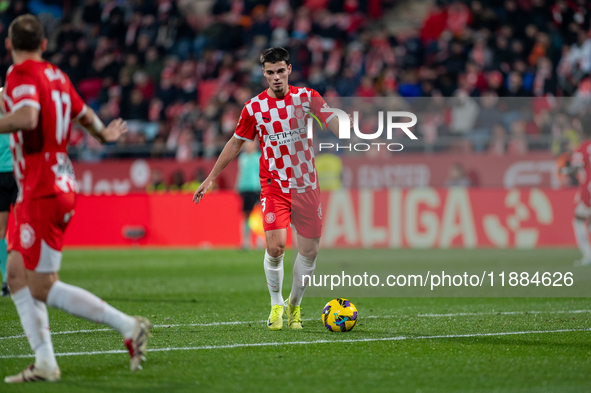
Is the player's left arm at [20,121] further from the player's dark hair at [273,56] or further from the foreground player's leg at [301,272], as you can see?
the foreground player's leg at [301,272]

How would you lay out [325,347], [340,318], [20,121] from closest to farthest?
[20,121]
[325,347]
[340,318]

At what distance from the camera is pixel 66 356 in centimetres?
557

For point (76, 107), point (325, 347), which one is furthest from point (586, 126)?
point (76, 107)

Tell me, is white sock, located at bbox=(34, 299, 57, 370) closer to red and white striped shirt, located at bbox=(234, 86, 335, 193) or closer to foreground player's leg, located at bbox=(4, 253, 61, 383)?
foreground player's leg, located at bbox=(4, 253, 61, 383)

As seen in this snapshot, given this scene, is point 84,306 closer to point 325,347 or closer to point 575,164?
point 325,347

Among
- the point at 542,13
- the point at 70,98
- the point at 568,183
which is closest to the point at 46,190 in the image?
the point at 70,98

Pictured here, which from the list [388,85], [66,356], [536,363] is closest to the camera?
[536,363]

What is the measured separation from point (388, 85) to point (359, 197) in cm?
378

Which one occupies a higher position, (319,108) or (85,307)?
(319,108)

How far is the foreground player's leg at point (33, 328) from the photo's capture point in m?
4.70

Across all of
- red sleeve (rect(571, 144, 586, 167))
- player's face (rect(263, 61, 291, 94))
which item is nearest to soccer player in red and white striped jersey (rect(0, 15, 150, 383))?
player's face (rect(263, 61, 291, 94))

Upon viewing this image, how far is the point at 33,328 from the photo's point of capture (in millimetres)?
4766

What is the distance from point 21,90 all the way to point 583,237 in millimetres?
11461

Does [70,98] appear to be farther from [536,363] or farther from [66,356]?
[536,363]
